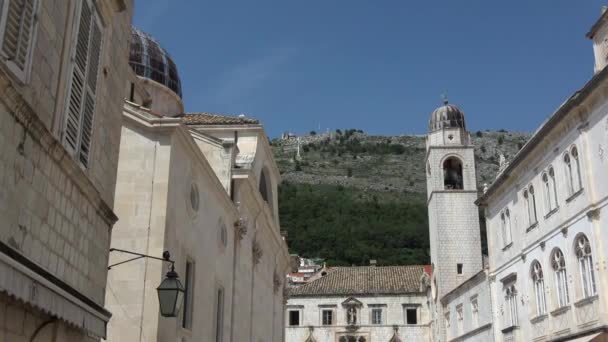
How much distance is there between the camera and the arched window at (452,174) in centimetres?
4978

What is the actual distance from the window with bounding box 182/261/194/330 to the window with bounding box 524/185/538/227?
1413 centimetres

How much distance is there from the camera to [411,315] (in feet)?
178

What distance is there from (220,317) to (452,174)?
34865 mm

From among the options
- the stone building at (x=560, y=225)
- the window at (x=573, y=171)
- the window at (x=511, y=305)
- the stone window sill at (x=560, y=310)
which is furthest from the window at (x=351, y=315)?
the window at (x=573, y=171)

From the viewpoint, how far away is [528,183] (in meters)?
24.8

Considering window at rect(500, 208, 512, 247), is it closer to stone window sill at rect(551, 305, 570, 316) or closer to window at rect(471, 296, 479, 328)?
stone window sill at rect(551, 305, 570, 316)

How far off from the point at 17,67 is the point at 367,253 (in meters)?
96.0

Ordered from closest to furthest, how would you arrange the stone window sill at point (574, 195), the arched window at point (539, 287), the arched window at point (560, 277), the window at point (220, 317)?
the window at point (220, 317)
the stone window sill at point (574, 195)
the arched window at point (560, 277)
the arched window at point (539, 287)

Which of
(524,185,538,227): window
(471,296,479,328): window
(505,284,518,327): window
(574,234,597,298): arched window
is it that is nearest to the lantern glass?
(574,234,597,298): arched window

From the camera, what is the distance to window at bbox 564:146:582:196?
2031cm

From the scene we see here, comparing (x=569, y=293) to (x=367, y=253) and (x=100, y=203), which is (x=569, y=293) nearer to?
(x=100, y=203)

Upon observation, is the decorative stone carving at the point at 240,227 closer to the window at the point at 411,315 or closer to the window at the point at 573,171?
the window at the point at 573,171

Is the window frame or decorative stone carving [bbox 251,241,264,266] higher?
decorative stone carving [bbox 251,241,264,266]

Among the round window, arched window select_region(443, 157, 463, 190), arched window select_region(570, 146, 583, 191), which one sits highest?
arched window select_region(443, 157, 463, 190)
